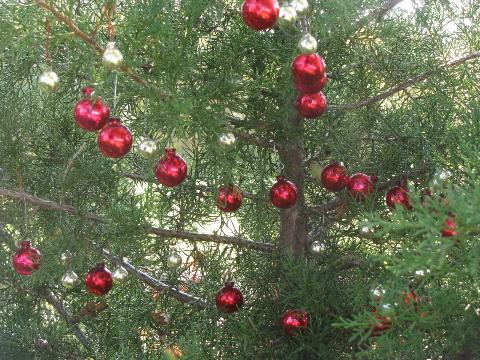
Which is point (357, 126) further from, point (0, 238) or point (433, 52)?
point (0, 238)

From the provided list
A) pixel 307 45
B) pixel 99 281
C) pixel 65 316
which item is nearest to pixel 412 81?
pixel 307 45

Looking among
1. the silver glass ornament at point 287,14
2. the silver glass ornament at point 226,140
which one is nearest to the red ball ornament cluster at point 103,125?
the silver glass ornament at point 226,140

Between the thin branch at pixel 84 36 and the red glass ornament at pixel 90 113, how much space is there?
4cm

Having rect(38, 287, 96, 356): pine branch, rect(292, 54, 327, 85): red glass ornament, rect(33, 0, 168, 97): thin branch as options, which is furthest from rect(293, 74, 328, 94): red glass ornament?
rect(38, 287, 96, 356): pine branch

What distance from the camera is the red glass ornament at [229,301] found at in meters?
0.90

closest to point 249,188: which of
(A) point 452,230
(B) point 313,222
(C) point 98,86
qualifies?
(B) point 313,222

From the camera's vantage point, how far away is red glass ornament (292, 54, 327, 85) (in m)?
0.71

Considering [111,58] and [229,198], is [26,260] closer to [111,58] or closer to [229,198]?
[229,198]

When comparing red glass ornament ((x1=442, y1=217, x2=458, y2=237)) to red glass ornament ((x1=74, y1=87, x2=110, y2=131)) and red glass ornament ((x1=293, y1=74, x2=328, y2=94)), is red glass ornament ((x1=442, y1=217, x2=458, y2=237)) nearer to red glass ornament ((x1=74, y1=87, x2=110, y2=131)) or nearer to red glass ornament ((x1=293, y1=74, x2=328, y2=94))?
red glass ornament ((x1=293, y1=74, x2=328, y2=94))

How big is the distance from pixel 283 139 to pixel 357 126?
14 cm

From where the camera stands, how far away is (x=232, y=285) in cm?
92

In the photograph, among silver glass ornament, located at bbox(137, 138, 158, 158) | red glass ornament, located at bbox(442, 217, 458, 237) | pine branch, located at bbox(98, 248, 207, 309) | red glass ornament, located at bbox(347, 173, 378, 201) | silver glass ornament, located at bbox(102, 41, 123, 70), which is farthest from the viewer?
pine branch, located at bbox(98, 248, 207, 309)

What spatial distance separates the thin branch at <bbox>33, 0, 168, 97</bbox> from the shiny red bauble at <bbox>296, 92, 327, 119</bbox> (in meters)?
0.17

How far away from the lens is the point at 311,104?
2.63ft
